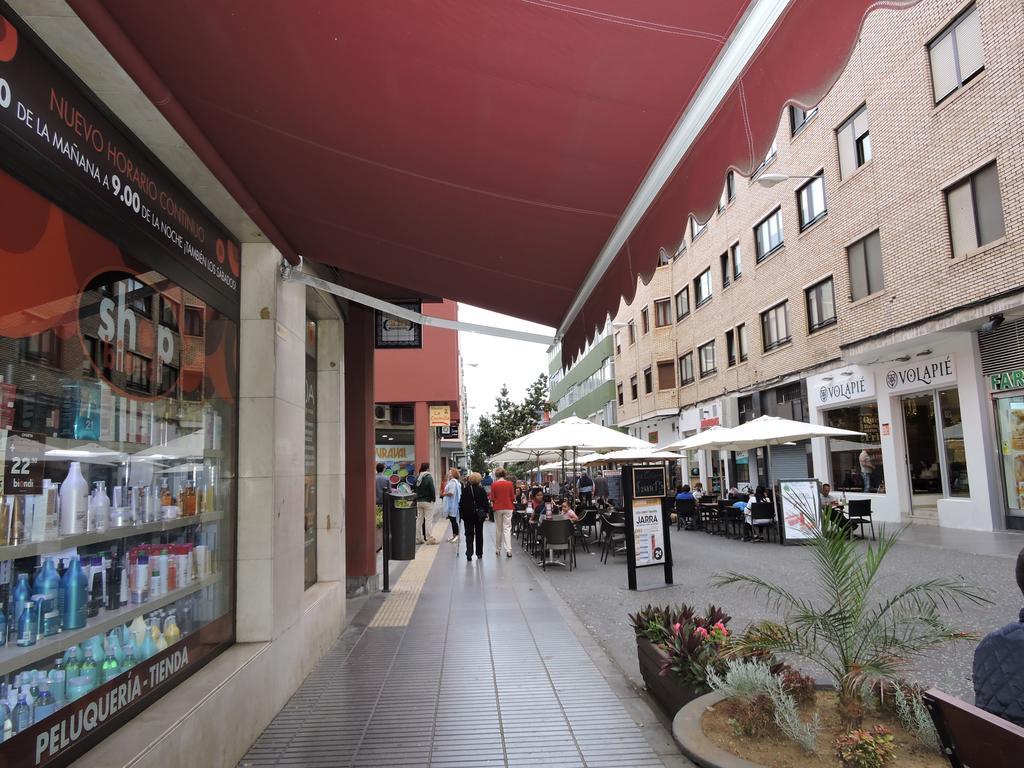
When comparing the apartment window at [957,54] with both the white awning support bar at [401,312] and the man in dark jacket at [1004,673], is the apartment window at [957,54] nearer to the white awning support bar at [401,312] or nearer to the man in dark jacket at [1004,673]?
the white awning support bar at [401,312]

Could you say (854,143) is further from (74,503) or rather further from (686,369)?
(74,503)

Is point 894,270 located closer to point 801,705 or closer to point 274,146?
point 801,705

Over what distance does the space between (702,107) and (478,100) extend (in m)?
0.87

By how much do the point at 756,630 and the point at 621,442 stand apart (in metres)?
11.3

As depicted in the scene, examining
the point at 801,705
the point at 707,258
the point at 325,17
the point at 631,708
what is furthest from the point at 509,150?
the point at 707,258

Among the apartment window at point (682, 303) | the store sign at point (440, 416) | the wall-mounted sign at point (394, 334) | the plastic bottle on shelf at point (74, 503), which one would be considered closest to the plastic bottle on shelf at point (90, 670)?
the plastic bottle on shelf at point (74, 503)

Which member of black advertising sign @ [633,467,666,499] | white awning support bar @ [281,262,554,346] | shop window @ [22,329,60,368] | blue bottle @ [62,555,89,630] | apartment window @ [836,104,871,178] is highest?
apartment window @ [836,104,871,178]

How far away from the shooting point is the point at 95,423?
3125 millimetres

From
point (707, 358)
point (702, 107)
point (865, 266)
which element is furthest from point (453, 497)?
point (707, 358)

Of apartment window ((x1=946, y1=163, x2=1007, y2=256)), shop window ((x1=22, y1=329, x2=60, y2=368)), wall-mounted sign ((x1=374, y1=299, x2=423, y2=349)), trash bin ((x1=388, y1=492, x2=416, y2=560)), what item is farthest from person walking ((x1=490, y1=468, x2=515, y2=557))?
shop window ((x1=22, y1=329, x2=60, y2=368))

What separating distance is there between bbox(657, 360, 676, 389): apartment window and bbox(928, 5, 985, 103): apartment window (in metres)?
20.8

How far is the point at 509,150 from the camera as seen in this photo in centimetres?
321

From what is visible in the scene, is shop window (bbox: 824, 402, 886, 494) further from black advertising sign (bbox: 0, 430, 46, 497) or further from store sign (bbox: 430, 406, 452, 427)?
black advertising sign (bbox: 0, 430, 46, 497)

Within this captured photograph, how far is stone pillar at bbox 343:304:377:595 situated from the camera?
9.59 m
